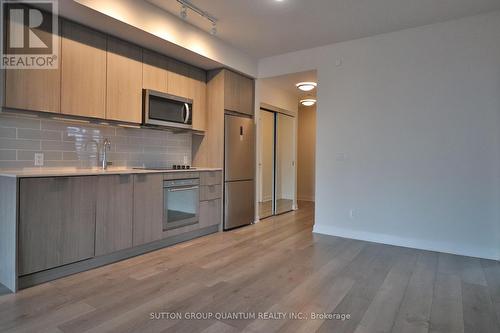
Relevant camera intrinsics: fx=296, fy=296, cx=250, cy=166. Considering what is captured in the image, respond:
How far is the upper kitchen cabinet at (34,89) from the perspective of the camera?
8.23 ft

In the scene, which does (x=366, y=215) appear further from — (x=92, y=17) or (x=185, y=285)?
(x=92, y=17)

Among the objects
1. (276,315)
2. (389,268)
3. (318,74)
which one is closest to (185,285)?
(276,315)

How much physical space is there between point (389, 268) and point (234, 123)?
282 centimetres

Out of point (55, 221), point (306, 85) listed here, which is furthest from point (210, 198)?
point (306, 85)

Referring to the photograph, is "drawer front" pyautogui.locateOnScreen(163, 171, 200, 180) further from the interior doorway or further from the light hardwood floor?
the interior doorway

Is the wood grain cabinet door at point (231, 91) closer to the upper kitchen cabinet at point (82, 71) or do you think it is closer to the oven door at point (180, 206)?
the oven door at point (180, 206)

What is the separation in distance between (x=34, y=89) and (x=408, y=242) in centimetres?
439

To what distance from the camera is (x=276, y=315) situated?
2.03m

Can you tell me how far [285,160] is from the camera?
6539 mm

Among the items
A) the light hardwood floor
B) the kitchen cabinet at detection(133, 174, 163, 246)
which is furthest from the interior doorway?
the kitchen cabinet at detection(133, 174, 163, 246)

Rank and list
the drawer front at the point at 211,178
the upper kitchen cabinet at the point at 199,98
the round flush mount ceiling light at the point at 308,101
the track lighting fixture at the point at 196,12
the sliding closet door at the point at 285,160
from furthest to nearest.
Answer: the round flush mount ceiling light at the point at 308,101
the sliding closet door at the point at 285,160
the upper kitchen cabinet at the point at 199,98
the drawer front at the point at 211,178
the track lighting fixture at the point at 196,12

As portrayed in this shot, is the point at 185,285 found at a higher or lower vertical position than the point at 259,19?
lower

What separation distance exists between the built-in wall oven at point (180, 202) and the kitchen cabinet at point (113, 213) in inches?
18.9

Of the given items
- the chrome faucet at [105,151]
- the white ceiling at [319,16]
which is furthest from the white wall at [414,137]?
the chrome faucet at [105,151]
